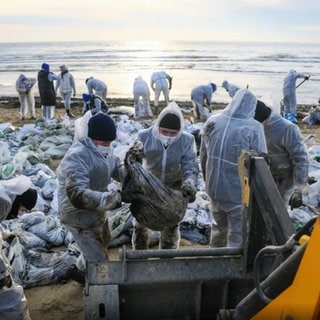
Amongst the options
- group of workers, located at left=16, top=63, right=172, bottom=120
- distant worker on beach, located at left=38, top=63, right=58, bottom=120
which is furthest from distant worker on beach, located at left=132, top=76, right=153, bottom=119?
distant worker on beach, located at left=38, top=63, right=58, bottom=120

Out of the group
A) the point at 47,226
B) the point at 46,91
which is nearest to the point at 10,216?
the point at 47,226

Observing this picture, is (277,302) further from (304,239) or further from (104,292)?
(104,292)

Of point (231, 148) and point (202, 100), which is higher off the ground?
point (231, 148)

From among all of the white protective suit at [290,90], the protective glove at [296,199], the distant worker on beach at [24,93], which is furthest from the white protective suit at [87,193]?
the distant worker on beach at [24,93]

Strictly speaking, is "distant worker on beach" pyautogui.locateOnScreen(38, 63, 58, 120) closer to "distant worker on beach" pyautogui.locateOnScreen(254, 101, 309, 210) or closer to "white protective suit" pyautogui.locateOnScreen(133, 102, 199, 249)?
"white protective suit" pyautogui.locateOnScreen(133, 102, 199, 249)

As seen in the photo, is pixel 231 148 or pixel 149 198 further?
pixel 231 148

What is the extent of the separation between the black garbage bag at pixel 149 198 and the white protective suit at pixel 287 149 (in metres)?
1.21

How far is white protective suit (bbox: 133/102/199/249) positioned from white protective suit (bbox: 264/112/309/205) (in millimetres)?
834

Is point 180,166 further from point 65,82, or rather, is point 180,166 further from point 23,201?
point 65,82

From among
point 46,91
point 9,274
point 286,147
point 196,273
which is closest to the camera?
point 196,273

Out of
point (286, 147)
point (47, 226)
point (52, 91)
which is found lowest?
point (47, 226)

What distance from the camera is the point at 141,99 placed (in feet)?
49.0

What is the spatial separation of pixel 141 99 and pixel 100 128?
1135cm

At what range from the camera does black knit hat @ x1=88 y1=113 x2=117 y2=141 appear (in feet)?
12.2
